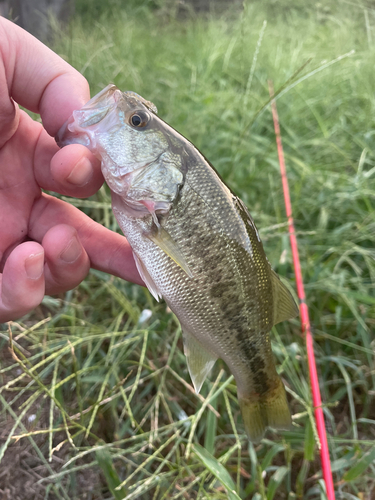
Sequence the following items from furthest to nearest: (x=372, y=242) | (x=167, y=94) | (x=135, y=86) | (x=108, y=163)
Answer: (x=167, y=94) < (x=135, y=86) < (x=372, y=242) < (x=108, y=163)

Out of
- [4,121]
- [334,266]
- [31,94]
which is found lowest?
[334,266]

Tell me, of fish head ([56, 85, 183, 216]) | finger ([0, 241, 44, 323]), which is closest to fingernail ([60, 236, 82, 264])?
finger ([0, 241, 44, 323])

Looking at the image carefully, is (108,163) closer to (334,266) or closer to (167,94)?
(334,266)

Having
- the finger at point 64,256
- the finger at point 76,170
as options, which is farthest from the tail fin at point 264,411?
the finger at point 76,170

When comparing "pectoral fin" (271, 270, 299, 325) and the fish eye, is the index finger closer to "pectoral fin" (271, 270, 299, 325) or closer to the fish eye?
the fish eye

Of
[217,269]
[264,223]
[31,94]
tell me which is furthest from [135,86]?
[217,269]

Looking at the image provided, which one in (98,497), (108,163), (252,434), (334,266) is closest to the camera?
(108,163)

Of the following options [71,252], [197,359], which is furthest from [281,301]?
[71,252]
